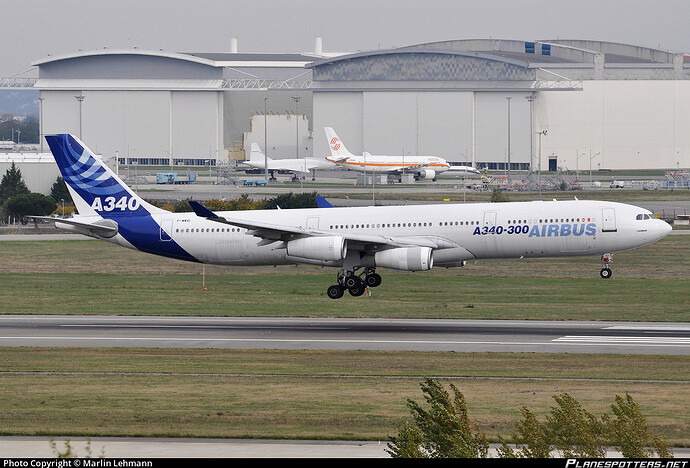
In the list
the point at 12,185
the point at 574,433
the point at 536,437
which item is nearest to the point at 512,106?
the point at 12,185

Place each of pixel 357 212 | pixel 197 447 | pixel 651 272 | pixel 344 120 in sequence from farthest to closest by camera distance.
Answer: pixel 344 120 → pixel 651 272 → pixel 357 212 → pixel 197 447

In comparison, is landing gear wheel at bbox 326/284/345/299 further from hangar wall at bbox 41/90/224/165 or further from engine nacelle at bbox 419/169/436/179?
hangar wall at bbox 41/90/224/165

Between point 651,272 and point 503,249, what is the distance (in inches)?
663

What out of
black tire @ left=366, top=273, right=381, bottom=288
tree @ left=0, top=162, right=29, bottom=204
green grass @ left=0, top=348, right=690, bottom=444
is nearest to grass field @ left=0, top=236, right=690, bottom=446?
green grass @ left=0, top=348, right=690, bottom=444

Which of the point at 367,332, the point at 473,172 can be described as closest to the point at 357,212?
the point at 367,332

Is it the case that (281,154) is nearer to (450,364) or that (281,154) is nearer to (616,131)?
(616,131)

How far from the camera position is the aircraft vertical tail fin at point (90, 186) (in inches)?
1946

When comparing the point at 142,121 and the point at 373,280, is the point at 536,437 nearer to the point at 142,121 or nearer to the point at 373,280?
the point at 373,280

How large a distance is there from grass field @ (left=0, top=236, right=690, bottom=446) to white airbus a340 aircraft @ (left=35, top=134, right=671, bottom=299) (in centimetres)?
230

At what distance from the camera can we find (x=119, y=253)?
65.9m

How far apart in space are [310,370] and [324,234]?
14803 mm

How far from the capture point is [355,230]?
47.7m

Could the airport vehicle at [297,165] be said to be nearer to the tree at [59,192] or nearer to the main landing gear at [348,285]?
the tree at [59,192]

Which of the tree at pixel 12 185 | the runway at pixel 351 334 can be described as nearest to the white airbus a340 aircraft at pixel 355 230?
the runway at pixel 351 334
